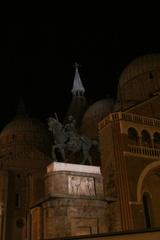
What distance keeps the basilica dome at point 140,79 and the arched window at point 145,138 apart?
6.75m

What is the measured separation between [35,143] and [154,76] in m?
16.0

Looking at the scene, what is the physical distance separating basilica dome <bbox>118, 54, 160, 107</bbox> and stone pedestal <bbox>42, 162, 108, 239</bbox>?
11.7 meters

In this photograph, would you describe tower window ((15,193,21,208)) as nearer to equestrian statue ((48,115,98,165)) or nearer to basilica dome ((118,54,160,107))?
basilica dome ((118,54,160,107))

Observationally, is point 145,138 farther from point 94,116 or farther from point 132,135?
point 94,116

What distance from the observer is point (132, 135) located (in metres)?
23.3

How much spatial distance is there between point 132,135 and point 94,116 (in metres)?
11.3

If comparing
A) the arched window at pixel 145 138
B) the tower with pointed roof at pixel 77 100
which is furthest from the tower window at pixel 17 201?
the arched window at pixel 145 138

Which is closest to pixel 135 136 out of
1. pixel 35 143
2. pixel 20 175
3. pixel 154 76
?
pixel 154 76

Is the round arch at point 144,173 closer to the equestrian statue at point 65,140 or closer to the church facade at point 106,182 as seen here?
the church facade at point 106,182

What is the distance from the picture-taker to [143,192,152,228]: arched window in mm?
21344

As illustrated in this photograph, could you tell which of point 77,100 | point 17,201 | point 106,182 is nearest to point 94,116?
point 77,100

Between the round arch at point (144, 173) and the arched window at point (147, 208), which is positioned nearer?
the round arch at point (144, 173)

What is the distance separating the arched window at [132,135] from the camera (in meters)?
22.5

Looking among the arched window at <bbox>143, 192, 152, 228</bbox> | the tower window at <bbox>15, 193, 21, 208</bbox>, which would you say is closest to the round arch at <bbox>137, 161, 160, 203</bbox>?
the arched window at <bbox>143, 192, 152, 228</bbox>
